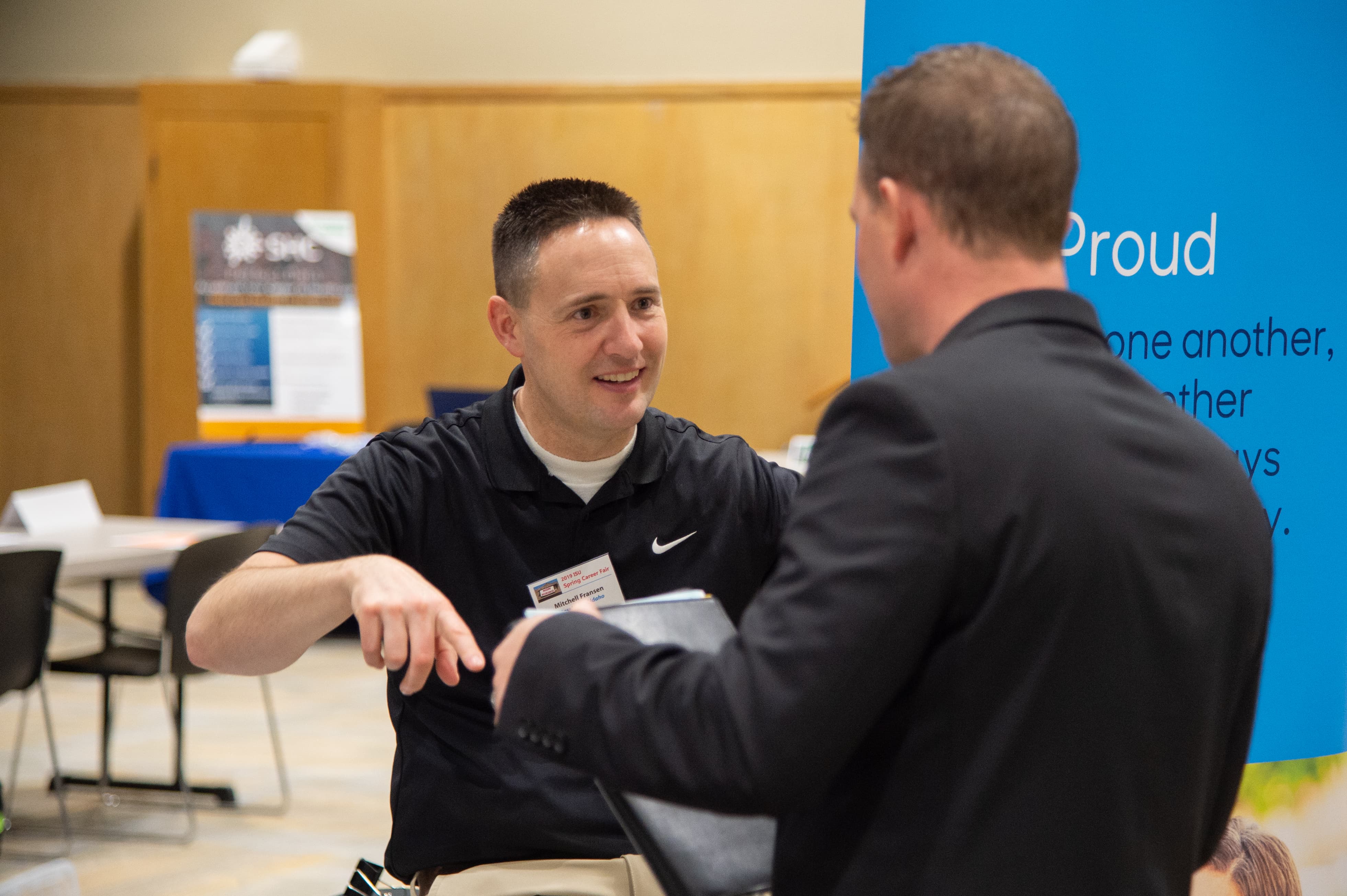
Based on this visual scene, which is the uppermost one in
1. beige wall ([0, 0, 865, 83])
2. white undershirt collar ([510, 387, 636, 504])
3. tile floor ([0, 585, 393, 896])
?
beige wall ([0, 0, 865, 83])

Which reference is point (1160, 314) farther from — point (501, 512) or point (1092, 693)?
point (1092, 693)

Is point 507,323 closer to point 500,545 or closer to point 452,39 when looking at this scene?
point 500,545

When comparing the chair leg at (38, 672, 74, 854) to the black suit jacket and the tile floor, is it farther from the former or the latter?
the black suit jacket

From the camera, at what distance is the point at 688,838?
1.16 m

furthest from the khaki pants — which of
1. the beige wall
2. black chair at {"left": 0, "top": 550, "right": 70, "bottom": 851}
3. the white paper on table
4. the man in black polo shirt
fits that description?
the beige wall

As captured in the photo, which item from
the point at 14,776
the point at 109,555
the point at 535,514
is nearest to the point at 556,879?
the point at 535,514

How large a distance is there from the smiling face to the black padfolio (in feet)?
2.17

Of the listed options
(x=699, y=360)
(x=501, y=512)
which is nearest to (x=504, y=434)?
(x=501, y=512)

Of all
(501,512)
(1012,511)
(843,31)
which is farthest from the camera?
(843,31)

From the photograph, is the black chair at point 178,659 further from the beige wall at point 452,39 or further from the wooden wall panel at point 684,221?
the beige wall at point 452,39

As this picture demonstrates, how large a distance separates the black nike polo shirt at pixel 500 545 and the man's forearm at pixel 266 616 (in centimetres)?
8

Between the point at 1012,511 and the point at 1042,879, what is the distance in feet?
0.98

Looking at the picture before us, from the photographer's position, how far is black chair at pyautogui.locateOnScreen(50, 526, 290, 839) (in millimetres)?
4141

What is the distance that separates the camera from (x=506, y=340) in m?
2.04
